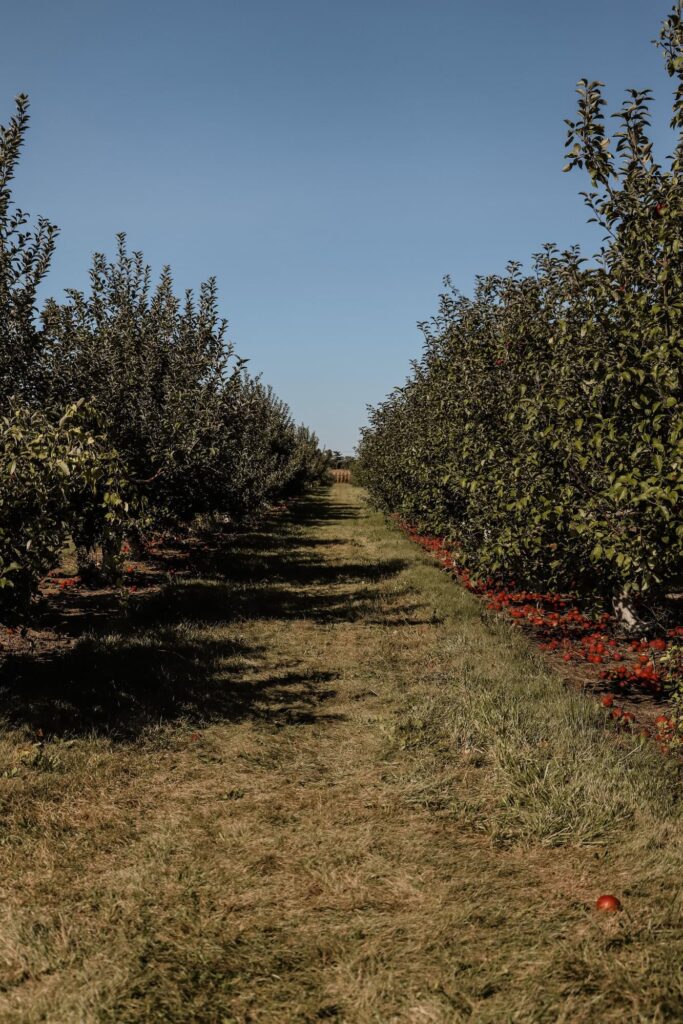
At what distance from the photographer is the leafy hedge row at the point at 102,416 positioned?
18.2ft

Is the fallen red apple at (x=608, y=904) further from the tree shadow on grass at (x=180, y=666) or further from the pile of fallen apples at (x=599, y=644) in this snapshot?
the tree shadow on grass at (x=180, y=666)

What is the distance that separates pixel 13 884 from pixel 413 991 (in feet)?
8.47

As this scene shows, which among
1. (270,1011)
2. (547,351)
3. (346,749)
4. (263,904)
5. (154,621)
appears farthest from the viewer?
(154,621)

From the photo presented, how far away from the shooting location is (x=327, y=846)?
4328mm

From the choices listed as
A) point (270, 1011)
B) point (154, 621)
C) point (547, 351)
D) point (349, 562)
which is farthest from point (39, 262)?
point (349, 562)

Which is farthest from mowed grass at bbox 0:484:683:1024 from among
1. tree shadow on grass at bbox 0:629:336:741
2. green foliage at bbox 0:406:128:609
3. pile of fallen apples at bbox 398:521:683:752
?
green foliage at bbox 0:406:128:609

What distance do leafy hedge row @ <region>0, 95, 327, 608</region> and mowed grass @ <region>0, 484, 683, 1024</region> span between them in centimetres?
180

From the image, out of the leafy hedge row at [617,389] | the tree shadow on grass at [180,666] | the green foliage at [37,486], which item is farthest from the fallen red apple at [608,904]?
the green foliage at [37,486]

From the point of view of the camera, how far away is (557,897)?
→ 146 inches

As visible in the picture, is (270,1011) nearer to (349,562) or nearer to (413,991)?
(413,991)

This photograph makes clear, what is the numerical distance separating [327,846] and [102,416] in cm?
802

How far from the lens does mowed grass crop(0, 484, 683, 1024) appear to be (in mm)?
3051

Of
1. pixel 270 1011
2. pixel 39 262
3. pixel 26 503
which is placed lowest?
pixel 270 1011

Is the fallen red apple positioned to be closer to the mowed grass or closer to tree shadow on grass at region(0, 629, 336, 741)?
the mowed grass
